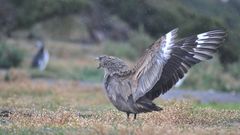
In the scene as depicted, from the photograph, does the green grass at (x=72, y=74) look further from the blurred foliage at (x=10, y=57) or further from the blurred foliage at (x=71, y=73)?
the blurred foliage at (x=10, y=57)

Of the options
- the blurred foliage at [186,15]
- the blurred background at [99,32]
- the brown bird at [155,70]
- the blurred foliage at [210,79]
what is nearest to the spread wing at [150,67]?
the brown bird at [155,70]

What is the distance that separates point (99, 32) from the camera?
44625mm

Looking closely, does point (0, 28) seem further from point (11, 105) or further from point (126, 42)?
point (11, 105)

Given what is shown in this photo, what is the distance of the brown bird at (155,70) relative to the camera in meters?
10.6

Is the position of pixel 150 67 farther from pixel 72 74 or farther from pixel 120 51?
pixel 120 51

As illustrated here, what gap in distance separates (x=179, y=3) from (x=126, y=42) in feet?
35.8

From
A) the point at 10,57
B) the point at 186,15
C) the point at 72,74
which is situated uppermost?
the point at 186,15

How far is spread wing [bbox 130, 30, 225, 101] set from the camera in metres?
10.6

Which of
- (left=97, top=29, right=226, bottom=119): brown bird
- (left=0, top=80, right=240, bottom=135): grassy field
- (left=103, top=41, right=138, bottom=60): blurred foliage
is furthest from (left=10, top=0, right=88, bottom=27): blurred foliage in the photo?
(left=97, top=29, right=226, bottom=119): brown bird

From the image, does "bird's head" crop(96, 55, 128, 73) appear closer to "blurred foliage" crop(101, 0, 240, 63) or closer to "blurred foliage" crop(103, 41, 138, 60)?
"blurred foliage" crop(101, 0, 240, 63)

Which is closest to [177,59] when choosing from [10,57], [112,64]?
[112,64]

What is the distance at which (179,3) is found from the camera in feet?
106

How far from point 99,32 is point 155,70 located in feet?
112

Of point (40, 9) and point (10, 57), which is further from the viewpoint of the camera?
point (40, 9)
